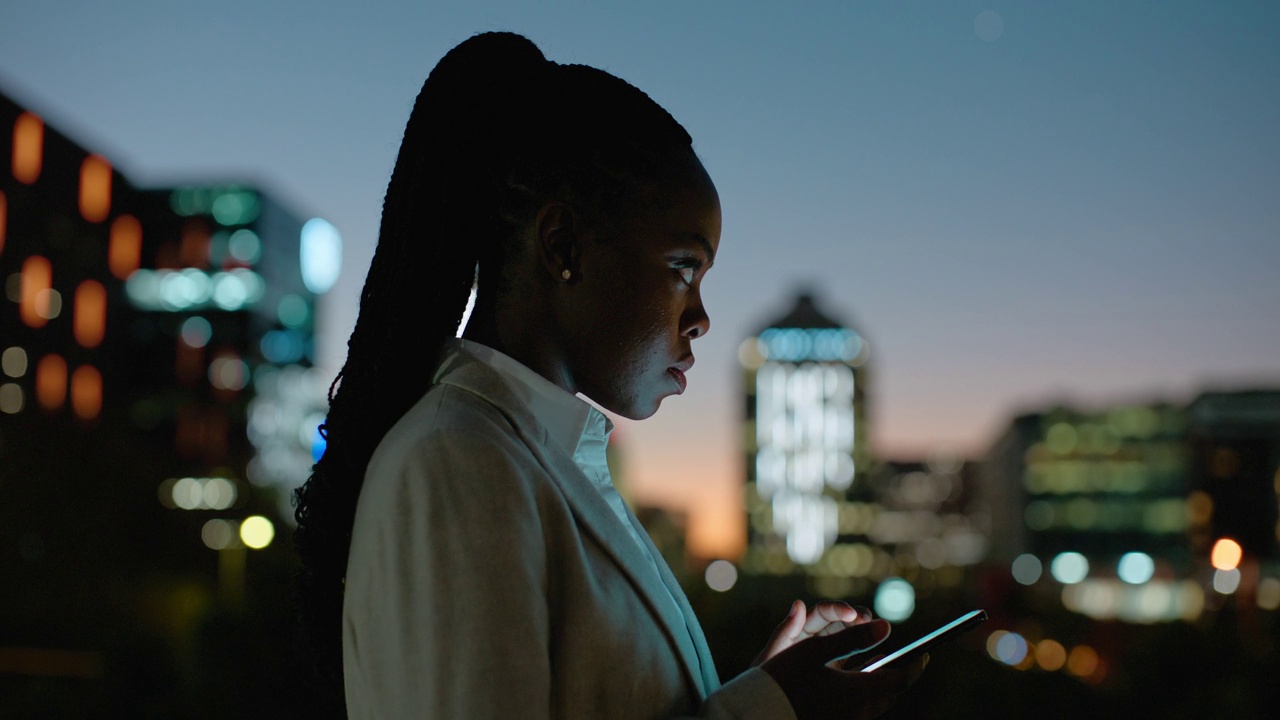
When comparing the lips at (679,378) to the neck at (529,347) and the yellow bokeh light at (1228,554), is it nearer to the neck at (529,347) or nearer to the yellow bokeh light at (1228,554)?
the neck at (529,347)

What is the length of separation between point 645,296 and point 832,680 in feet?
2.07

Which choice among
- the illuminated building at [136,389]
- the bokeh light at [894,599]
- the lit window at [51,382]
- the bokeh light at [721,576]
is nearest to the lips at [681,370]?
the illuminated building at [136,389]

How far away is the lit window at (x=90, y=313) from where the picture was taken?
50.1 m

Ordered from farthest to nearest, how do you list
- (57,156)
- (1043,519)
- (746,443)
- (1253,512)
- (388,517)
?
(746,443) → (1043,519) → (1253,512) → (57,156) → (388,517)

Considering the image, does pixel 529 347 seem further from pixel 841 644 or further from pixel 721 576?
pixel 721 576

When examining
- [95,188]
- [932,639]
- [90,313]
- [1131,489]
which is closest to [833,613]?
[932,639]

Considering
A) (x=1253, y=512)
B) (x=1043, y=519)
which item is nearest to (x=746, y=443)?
(x=1043, y=519)

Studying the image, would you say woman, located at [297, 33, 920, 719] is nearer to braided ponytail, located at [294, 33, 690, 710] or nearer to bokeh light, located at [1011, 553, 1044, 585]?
braided ponytail, located at [294, 33, 690, 710]

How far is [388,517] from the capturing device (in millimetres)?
1396

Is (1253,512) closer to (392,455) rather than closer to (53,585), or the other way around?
(53,585)

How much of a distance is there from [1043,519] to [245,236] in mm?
89680

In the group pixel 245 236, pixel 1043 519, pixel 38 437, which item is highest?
pixel 245 236

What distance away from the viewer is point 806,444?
174 meters

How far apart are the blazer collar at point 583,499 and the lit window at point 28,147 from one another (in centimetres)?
5024
